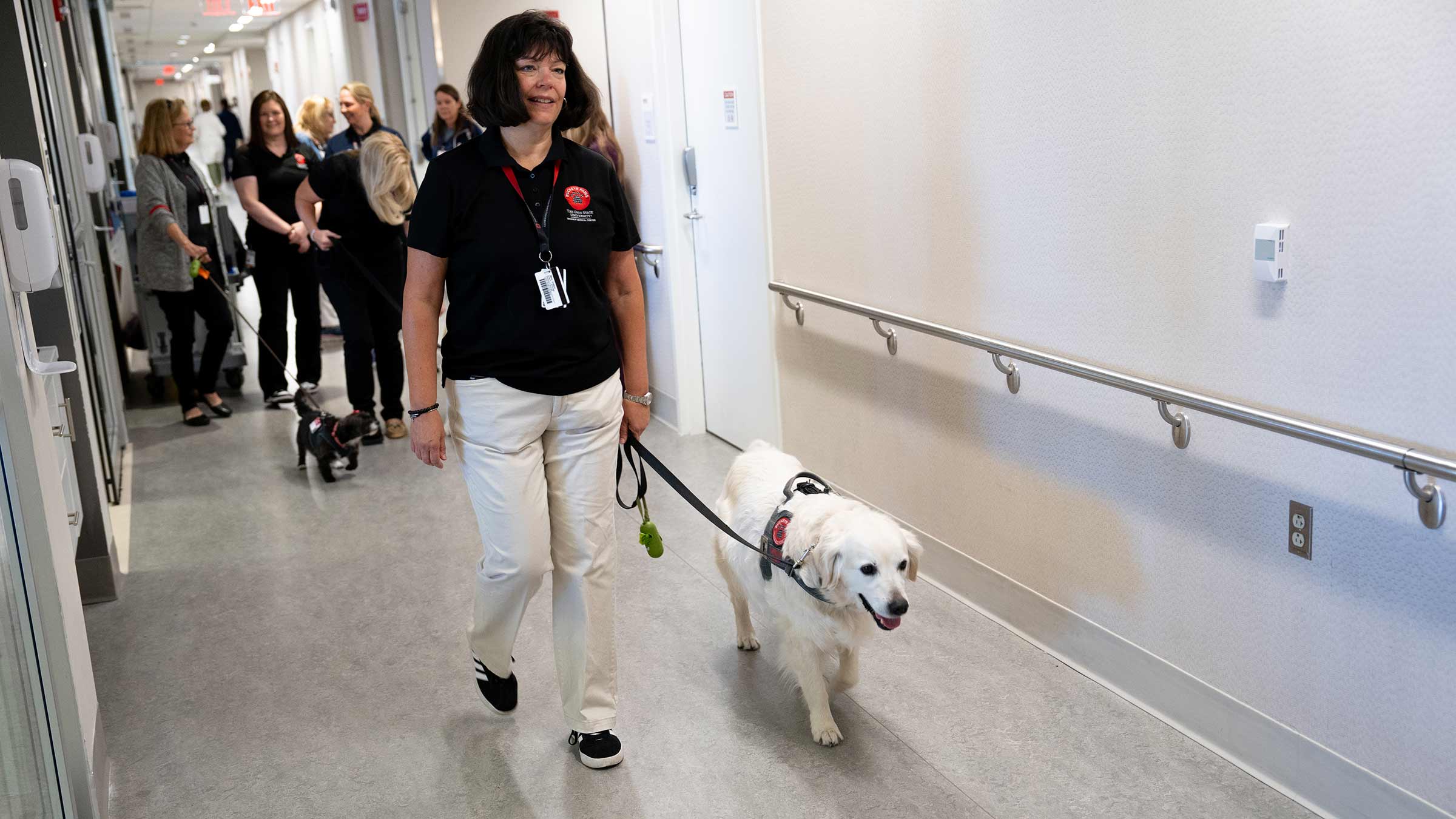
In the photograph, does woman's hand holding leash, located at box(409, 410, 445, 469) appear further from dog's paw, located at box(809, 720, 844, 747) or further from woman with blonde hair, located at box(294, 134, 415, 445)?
woman with blonde hair, located at box(294, 134, 415, 445)

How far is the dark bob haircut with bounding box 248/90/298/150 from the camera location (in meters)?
6.13

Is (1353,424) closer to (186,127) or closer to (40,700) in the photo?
(40,700)

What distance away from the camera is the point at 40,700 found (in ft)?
7.57

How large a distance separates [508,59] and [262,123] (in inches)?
170

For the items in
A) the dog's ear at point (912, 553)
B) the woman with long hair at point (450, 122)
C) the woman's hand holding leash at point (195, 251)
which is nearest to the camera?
the dog's ear at point (912, 553)

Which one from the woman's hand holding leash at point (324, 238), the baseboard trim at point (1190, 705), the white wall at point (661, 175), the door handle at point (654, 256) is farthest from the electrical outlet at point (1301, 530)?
the woman's hand holding leash at point (324, 238)

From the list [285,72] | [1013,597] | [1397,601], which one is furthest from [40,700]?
[285,72]

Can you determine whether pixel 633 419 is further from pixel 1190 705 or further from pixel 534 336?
pixel 1190 705

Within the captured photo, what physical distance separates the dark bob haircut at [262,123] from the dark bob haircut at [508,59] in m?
4.09

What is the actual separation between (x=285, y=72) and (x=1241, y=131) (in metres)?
18.3

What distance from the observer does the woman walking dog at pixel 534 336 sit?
8.06 feet

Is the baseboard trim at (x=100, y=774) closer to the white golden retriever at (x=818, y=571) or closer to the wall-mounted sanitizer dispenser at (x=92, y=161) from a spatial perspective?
the white golden retriever at (x=818, y=571)

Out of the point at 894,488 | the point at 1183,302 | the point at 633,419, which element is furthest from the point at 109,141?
the point at 1183,302

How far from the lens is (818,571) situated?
8.74ft
